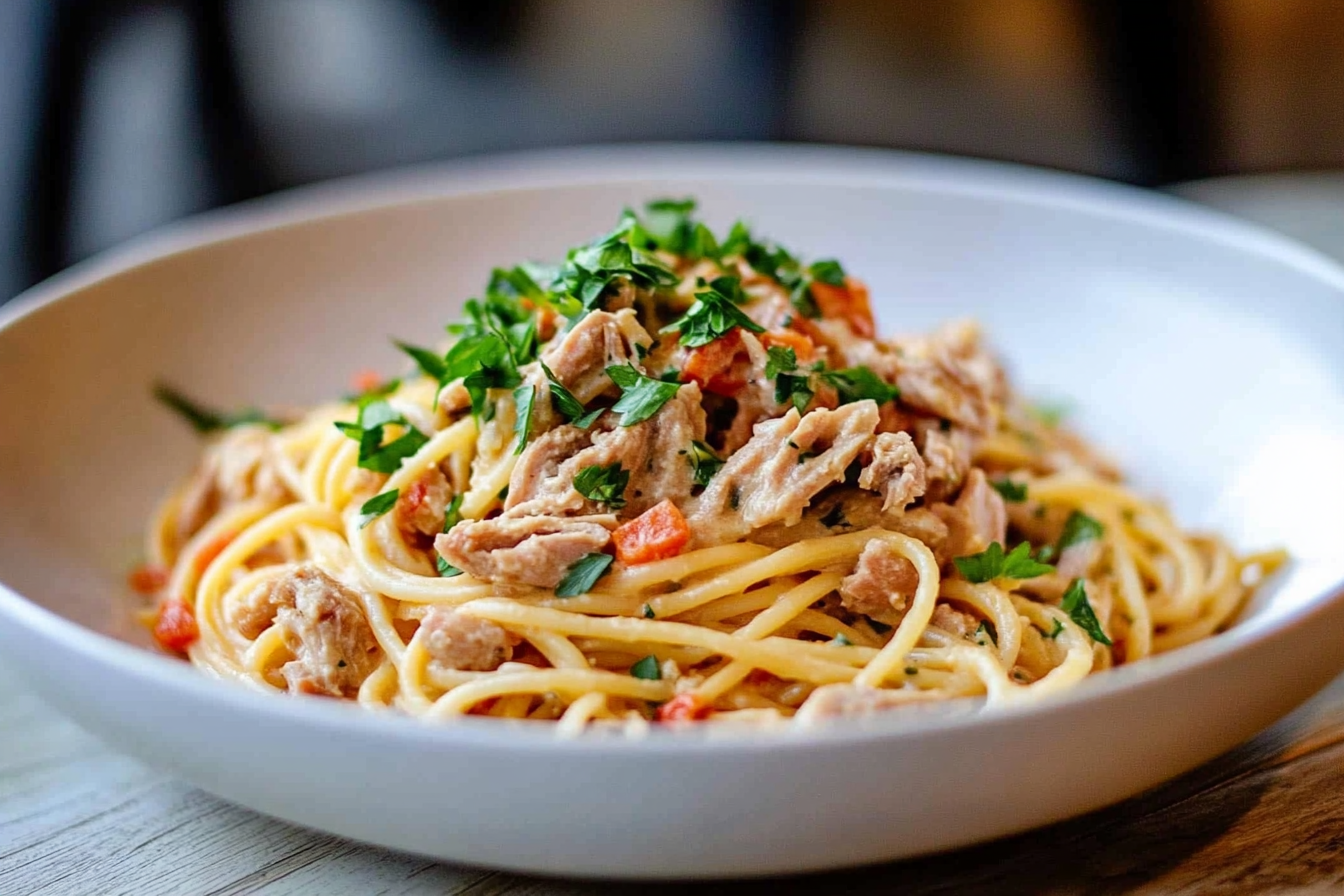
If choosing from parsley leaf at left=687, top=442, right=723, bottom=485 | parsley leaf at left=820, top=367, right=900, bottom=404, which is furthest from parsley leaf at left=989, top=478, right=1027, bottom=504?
parsley leaf at left=687, top=442, right=723, bottom=485

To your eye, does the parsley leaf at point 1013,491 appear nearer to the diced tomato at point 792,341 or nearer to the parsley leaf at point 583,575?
the diced tomato at point 792,341

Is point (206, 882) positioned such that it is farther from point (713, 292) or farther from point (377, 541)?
point (713, 292)

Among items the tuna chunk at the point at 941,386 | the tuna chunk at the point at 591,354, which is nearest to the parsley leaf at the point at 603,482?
the tuna chunk at the point at 591,354

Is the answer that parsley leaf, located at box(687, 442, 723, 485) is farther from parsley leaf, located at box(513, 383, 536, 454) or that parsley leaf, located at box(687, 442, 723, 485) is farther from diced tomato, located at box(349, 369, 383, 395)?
diced tomato, located at box(349, 369, 383, 395)

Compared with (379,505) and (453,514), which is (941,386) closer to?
(453,514)

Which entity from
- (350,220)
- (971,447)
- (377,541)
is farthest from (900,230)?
(377,541)

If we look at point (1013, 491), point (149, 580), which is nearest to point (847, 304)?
point (1013, 491)
